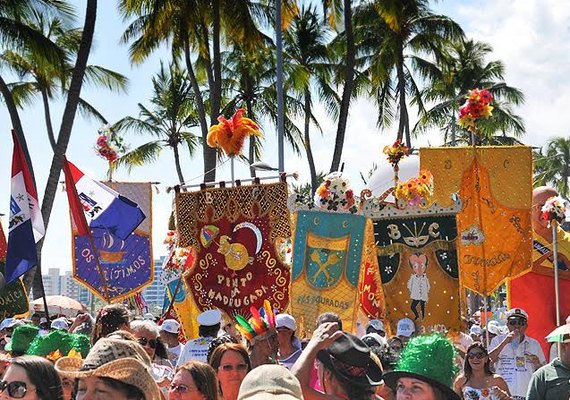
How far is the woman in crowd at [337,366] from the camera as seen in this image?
14.9ft

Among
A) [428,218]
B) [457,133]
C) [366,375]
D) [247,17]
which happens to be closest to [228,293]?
[428,218]

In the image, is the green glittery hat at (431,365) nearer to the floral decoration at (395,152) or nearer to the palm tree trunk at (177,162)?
the floral decoration at (395,152)

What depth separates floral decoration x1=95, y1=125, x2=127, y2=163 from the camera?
1395 cm

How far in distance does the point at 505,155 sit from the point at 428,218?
63.3 inches

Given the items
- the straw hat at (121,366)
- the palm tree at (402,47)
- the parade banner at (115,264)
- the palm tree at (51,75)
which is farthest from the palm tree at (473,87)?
the straw hat at (121,366)

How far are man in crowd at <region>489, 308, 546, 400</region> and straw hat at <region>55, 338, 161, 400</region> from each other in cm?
669

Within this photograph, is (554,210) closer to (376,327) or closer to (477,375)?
(376,327)

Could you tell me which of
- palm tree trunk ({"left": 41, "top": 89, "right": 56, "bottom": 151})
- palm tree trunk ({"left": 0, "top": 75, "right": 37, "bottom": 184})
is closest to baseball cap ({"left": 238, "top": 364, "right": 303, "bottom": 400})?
palm tree trunk ({"left": 0, "top": 75, "right": 37, "bottom": 184})

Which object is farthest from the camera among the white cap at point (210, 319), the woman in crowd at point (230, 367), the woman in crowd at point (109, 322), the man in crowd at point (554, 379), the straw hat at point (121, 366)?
the white cap at point (210, 319)

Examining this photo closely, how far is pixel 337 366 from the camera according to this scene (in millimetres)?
4562

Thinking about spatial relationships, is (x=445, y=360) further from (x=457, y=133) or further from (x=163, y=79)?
(x=457, y=133)

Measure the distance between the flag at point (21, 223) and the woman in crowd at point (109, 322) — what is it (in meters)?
4.84

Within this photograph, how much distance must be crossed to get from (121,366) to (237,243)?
8606 millimetres

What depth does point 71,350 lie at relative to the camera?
240 inches
